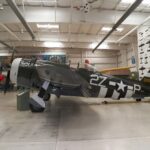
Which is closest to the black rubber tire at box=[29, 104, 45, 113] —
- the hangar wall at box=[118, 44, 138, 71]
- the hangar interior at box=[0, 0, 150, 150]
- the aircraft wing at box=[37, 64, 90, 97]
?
the hangar interior at box=[0, 0, 150, 150]

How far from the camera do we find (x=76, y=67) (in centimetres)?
786

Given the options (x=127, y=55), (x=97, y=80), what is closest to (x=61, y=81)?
(x=97, y=80)

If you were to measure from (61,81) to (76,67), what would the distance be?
104 inches

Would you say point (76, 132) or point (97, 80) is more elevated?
point (97, 80)

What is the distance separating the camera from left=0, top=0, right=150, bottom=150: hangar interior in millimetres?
3688

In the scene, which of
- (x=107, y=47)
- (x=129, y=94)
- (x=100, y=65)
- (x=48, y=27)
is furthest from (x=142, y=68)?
(x=100, y=65)

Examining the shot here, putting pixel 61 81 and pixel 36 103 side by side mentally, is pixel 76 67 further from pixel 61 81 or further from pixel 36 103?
pixel 61 81

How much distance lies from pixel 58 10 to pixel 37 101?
205 inches

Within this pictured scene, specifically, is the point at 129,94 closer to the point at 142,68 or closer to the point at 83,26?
the point at 142,68

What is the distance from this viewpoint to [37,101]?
6.11 m

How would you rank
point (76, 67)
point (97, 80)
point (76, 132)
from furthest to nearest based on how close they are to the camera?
point (76, 67) < point (97, 80) < point (76, 132)

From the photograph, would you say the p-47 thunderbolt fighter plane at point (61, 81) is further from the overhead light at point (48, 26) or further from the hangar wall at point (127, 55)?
the hangar wall at point (127, 55)

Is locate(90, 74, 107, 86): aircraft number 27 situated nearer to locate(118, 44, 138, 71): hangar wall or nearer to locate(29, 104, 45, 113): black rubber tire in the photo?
locate(29, 104, 45, 113): black rubber tire

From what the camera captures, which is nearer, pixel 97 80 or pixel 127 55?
pixel 97 80
